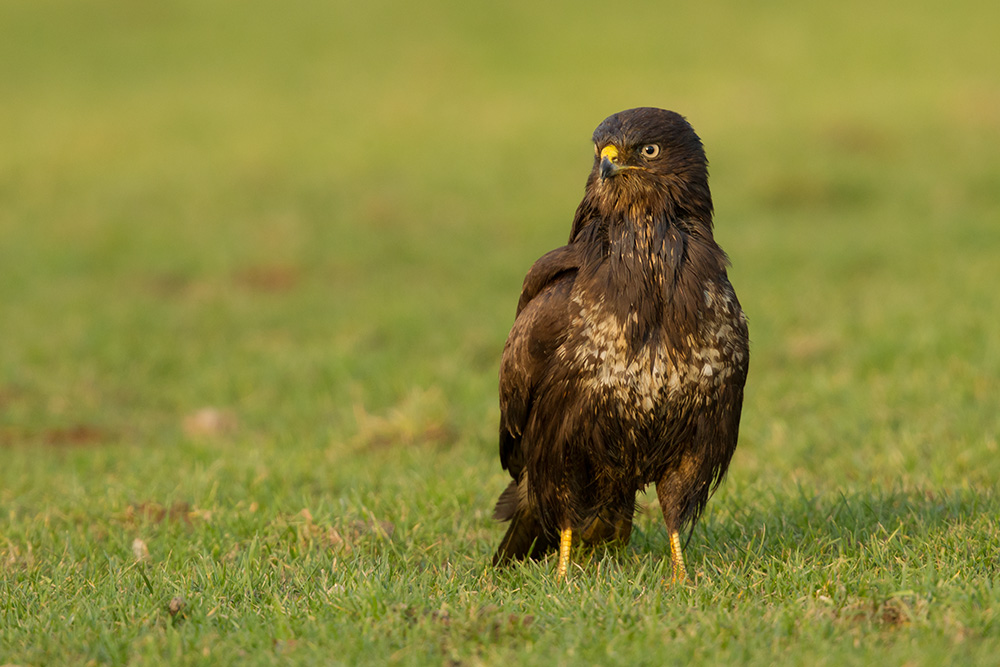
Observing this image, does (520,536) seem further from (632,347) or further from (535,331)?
(632,347)

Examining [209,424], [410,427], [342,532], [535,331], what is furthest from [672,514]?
[209,424]

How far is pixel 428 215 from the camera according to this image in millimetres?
15328

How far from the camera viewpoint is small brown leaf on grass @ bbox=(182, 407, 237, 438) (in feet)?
27.0

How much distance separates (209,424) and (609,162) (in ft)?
15.0

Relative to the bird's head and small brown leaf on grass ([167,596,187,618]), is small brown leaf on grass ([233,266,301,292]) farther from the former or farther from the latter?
small brown leaf on grass ([167,596,187,618])

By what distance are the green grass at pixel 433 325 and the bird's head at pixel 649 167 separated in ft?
4.74

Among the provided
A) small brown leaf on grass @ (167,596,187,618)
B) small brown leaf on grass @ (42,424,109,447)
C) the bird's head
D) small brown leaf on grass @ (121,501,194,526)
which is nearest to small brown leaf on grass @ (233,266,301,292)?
small brown leaf on grass @ (42,424,109,447)

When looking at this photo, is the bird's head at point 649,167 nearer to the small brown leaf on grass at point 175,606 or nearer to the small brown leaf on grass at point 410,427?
the small brown leaf on grass at point 175,606

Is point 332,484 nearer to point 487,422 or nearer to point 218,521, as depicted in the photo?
point 218,521

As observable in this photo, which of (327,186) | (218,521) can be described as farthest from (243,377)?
(327,186)

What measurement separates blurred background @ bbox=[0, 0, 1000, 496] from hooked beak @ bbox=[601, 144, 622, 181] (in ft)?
7.17

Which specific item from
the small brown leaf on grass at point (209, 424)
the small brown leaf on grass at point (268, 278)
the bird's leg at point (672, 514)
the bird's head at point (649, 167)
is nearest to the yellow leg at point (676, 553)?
the bird's leg at point (672, 514)

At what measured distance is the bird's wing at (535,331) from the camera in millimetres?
4797

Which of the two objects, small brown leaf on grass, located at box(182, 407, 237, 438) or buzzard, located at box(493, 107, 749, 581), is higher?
buzzard, located at box(493, 107, 749, 581)
